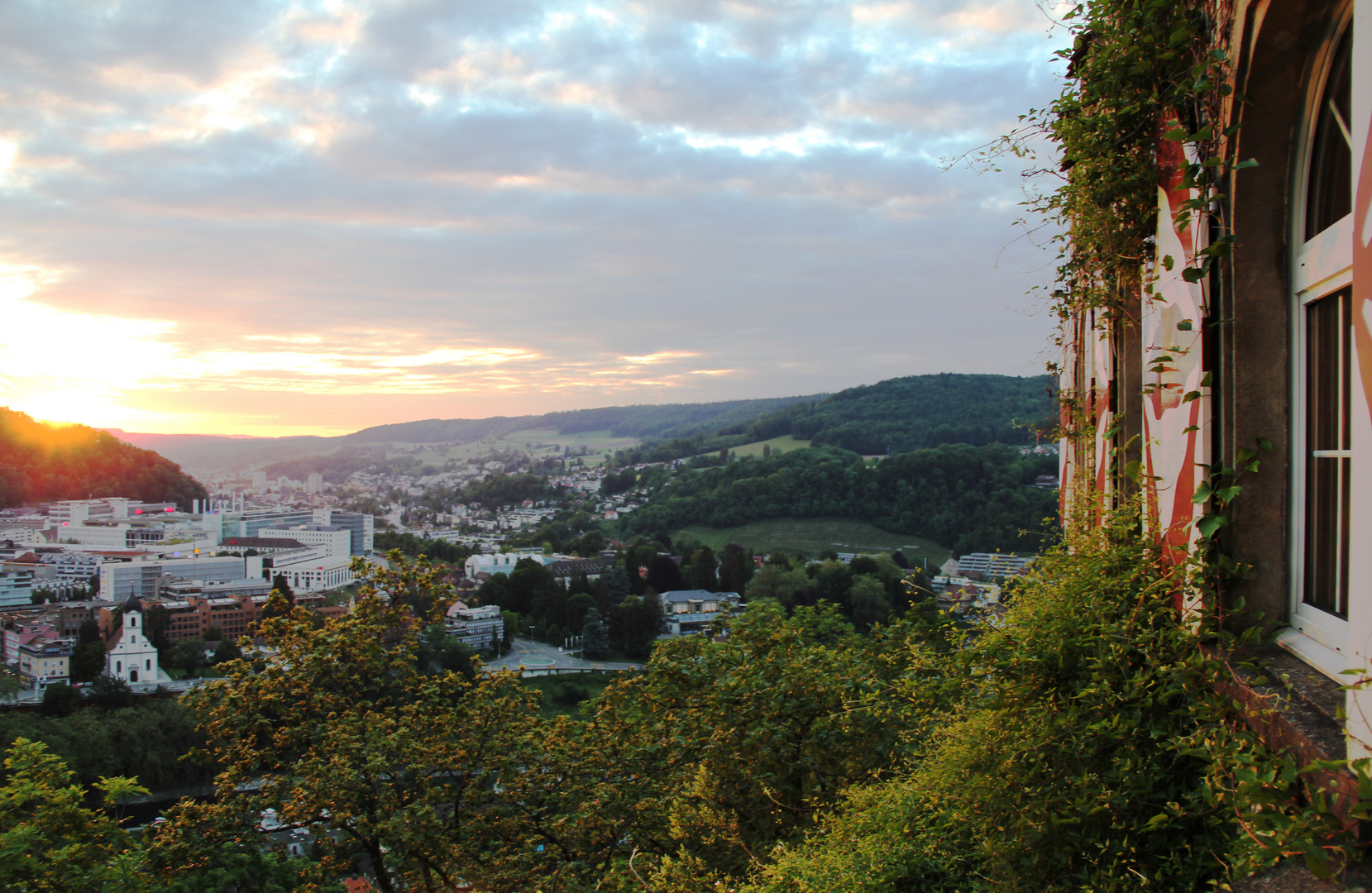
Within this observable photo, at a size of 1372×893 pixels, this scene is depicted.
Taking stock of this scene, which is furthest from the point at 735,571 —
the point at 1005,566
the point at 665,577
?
the point at 1005,566

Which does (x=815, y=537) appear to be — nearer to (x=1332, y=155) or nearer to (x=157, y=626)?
(x=157, y=626)

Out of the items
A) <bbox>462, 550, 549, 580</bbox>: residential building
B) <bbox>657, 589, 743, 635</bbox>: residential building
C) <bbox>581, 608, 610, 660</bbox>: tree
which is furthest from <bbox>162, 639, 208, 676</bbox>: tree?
<bbox>657, 589, 743, 635</bbox>: residential building

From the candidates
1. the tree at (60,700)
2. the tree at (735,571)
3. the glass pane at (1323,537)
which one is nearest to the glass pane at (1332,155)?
the glass pane at (1323,537)

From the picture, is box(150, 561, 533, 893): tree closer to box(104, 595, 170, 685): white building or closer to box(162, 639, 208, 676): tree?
box(104, 595, 170, 685): white building

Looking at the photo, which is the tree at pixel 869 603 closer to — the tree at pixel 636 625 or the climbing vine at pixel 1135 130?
the tree at pixel 636 625

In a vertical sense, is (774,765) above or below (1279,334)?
below

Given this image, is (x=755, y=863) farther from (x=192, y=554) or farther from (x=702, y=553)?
(x=192, y=554)
